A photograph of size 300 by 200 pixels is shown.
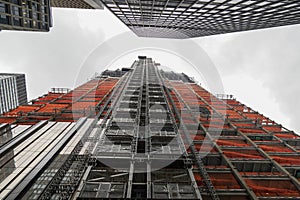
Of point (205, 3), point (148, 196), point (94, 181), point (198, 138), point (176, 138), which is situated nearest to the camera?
point (148, 196)

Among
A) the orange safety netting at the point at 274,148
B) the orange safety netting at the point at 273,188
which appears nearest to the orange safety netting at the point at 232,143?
the orange safety netting at the point at 274,148

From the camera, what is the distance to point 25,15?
65375mm

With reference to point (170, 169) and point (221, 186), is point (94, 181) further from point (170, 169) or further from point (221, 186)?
point (221, 186)

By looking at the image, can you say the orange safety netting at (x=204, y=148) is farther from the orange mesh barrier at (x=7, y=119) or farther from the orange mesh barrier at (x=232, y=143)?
the orange mesh barrier at (x=7, y=119)

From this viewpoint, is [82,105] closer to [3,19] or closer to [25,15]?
[3,19]

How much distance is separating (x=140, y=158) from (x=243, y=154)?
37.1 ft

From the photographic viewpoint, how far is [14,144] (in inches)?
712

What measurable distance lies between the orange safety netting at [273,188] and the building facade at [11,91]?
189 meters

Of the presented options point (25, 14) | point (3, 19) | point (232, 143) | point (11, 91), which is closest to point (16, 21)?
point (3, 19)

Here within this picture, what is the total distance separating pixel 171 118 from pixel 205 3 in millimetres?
15217

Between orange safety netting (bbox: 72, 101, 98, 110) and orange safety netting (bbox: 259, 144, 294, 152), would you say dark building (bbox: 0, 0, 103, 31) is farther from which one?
orange safety netting (bbox: 259, 144, 294, 152)

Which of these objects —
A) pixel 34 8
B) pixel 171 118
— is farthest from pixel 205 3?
pixel 34 8

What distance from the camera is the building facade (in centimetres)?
15812

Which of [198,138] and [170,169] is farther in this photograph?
[198,138]
